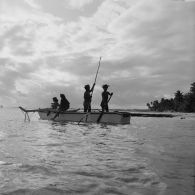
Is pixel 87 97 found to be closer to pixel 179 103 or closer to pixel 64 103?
pixel 64 103

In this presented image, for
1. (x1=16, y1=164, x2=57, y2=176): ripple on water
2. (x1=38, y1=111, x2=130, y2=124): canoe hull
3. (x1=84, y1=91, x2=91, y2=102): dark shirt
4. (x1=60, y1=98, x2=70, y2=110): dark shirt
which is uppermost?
(x1=84, y1=91, x2=91, y2=102): dark shirt

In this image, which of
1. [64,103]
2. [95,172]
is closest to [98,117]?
[64,103]

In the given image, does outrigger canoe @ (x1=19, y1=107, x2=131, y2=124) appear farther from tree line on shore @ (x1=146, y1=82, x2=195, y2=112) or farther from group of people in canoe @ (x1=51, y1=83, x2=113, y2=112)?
tree line on shore @ (x1=146, y1=82, x2=195, y2=112)

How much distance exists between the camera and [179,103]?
12106cm

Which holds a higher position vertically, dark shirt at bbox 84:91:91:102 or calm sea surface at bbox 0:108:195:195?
dark shirt at bbox 84:91:91:102

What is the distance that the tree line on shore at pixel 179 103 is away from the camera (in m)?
103

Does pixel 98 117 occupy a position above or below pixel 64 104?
below

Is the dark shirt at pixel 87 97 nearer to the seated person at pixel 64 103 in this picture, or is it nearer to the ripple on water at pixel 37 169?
the seated person at pixel 64 103

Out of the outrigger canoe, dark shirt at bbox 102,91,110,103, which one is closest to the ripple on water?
the outrigger canoe

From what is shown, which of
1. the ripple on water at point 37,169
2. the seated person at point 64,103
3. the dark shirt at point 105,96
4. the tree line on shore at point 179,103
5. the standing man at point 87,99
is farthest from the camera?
the tree line on shore at point 179,103

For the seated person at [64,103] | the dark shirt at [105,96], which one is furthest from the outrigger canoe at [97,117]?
the dark shirt at [105,96]

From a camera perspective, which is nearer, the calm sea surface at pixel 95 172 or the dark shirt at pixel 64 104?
the calm sea surface at pixel 95 172

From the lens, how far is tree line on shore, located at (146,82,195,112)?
103m

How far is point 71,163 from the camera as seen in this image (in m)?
6.09
